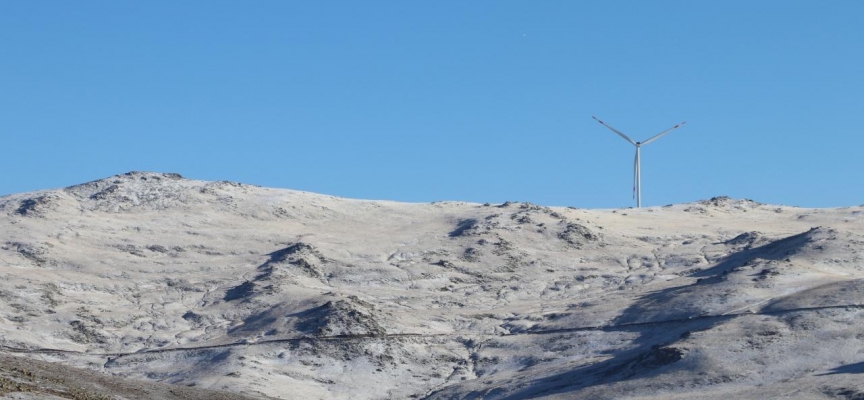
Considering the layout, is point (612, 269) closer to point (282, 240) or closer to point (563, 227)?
point (563, 227)

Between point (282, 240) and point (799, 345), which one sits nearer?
point (799, 345)

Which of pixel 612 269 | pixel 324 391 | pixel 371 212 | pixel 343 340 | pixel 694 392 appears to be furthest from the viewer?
pixel 371 212

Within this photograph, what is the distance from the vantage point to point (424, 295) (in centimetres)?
8262

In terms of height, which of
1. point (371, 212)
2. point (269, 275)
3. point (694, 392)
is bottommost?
point (694, 392)

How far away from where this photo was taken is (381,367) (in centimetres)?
6931

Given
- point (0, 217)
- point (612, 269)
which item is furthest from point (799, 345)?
point (0, 217)

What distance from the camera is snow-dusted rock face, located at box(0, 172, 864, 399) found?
60750mm

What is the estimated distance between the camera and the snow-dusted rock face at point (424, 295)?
6075 centimetres

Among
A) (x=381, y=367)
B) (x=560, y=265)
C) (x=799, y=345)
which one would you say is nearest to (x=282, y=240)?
(x=560, y=265)

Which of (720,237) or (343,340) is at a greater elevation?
(720,237)

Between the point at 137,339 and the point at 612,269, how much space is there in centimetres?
2926

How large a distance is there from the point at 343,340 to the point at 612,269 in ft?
72.5

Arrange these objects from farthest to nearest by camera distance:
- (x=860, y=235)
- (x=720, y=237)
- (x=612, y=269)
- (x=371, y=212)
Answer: (x=371, y=212)
(x=720, y=237)
(x=612, y=269)
(x=860, y=235)

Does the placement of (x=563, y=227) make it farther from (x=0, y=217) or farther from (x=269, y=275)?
(x=0, y=217)
